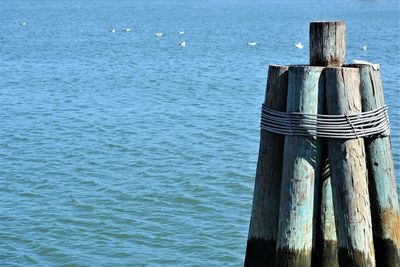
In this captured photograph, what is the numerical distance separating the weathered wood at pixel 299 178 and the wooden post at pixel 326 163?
0.22 meters

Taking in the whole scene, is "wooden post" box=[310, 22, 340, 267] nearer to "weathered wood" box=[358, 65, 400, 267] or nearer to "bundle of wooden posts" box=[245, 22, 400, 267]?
"bundle of wooden posts" box=[245, 22, 400, 267]

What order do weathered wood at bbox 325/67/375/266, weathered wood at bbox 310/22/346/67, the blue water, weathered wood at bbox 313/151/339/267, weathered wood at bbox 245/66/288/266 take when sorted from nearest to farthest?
weathered wood at bbox 325/67/375/266 → weathered wood at bbox 310/22/346/67 → weathered wood at bbox 245/66/288/266 → weathered wood at bbox 313/151/339/267 → the blue water

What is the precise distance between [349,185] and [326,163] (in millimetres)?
441

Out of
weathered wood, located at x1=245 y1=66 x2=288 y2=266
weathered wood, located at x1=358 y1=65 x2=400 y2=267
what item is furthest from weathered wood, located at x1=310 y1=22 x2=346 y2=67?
weathered wood, located at x1=245 y1=66 x2=288 y2=266

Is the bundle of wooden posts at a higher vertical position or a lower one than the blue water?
lower

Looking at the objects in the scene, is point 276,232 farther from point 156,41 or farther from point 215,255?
point 156,41

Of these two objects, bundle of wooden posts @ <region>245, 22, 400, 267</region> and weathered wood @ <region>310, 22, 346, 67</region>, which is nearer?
bundle of wooden posts @ <region>245, 22, 400, 267</region>

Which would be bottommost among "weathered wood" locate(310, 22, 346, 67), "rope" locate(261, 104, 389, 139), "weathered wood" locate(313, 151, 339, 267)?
"weathered wood" locate(313, 151, 339, 267)

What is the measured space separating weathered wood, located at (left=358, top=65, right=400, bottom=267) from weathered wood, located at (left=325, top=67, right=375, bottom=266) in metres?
0.18

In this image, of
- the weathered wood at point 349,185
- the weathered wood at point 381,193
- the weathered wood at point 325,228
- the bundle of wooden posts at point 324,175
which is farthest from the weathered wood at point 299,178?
the weathered wood at point 381,193

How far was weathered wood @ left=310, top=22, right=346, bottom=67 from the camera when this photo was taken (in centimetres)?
621

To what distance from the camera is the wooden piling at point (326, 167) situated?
6230 millimetres

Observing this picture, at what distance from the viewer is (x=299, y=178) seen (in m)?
6.13

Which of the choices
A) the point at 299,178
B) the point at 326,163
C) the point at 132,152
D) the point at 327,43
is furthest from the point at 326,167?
the point at 132,152
